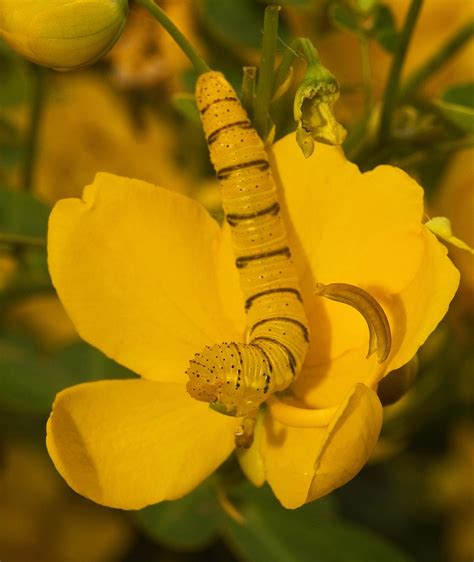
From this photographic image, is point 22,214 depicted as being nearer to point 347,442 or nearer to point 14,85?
point 14,85

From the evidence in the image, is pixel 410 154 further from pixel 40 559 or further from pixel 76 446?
pixel 40 559

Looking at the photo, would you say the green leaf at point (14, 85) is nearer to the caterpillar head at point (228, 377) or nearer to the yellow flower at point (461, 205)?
the yellow flower at point (461, 205)

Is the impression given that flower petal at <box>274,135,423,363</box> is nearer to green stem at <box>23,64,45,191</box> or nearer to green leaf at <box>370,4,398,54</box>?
green leaf at <box>370,4,398,54</box>

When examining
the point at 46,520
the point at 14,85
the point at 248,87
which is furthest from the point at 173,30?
the point at 46,520

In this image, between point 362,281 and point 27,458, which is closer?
point 362,281

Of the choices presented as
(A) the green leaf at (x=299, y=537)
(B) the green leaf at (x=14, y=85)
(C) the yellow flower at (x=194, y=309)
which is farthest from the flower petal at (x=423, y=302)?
(B) the green leaf at (x=14, y=85)

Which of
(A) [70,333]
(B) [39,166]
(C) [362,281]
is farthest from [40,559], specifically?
(C) [362,281]
